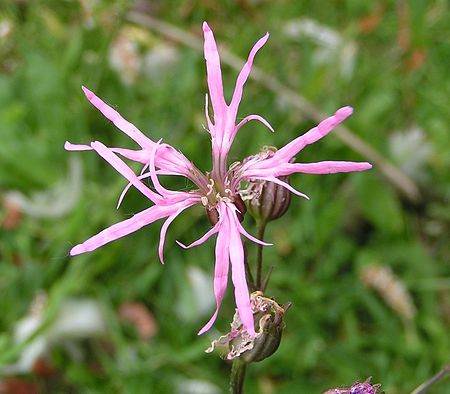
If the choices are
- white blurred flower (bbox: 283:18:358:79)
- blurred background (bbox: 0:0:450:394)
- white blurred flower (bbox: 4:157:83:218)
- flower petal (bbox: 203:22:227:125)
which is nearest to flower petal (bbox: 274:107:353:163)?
flower petal (bbox: 203:22:227:125)

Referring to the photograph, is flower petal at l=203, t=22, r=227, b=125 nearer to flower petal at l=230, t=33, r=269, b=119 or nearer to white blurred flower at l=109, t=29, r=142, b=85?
flower petal at l=230, t=33, r=269, b=119

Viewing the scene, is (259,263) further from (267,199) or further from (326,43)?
(326,43)

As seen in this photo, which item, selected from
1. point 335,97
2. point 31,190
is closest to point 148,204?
point 31,190

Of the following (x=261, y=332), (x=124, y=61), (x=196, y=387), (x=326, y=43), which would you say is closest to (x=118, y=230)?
(x=261, y=332)

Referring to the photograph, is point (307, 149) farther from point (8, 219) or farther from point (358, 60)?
point (8, 219)

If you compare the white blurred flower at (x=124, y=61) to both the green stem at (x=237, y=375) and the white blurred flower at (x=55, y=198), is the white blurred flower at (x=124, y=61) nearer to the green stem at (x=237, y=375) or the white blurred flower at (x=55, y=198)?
the white blurred flower at (x=55, y=198)

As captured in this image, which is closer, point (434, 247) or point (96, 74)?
point (96, 74)
